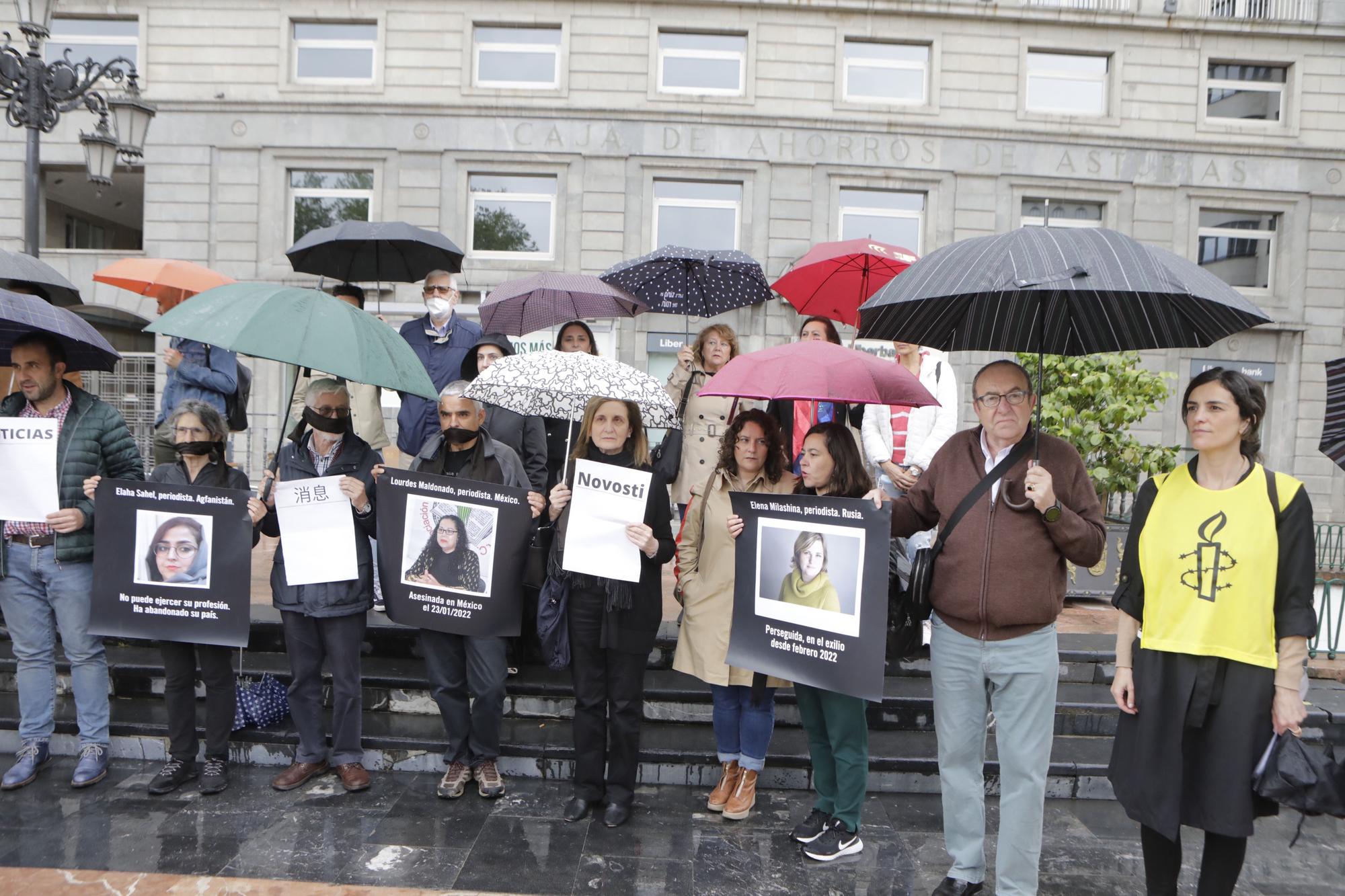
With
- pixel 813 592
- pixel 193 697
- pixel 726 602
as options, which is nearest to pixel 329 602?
pixel 193 697

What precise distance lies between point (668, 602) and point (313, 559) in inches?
154

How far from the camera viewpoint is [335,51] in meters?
16.9

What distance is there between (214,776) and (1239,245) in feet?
69.3

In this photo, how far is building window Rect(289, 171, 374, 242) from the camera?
16.9 m

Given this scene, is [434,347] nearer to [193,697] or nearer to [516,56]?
[193,697]

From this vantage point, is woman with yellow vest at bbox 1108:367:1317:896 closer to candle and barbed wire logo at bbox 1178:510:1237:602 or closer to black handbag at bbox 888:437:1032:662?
candle and barbed wire logo at bbox 1178:510:1237:602

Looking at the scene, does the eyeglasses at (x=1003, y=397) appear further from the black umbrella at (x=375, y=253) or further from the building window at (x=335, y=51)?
the building window at (x=335, y=51)

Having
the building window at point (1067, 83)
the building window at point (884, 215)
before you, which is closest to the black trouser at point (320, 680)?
the building window at point (884, 215)

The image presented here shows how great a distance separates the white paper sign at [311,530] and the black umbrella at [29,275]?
1999 mm

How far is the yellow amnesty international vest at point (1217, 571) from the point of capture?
295 centimetres

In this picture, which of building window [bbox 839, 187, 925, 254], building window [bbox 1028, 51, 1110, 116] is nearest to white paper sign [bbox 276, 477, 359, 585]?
building window [bbox 839, 187, 925, 254]

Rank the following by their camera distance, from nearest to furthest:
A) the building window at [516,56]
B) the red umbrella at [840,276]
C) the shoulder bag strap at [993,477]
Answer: the shoulder bag strap at [993,477] < the red umbrella at [840,276] < the building window at [516,56]

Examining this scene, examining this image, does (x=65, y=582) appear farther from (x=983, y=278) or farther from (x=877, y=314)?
(x=983, y=278)

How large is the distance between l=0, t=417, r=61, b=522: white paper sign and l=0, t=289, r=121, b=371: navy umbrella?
494mm
